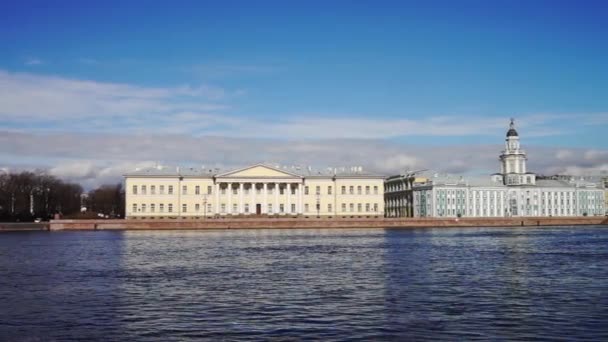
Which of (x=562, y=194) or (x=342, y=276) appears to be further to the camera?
(x=562, y=194)

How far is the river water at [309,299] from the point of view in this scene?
14.4 m

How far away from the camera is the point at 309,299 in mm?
18609

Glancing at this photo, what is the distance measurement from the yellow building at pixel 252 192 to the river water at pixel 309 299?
226ft

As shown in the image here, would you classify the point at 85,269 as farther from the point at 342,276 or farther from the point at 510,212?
the point at 510,212

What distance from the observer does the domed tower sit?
384 ft

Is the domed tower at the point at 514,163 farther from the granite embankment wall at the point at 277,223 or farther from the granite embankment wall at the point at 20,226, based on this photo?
the granite embankment wall at the point at 20,226

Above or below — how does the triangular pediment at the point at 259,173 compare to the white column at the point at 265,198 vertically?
above

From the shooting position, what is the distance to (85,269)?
28.5 meters

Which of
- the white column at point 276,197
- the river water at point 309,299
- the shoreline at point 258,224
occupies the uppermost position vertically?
the white column at point 276,197


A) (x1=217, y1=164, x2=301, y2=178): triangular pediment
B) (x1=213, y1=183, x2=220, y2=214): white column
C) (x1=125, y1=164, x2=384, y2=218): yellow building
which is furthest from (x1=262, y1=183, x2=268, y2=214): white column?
(x1=213, y1=183, x2=220, y2=214): white column

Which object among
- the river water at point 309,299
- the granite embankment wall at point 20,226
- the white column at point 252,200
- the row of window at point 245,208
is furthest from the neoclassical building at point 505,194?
the river water at point 309,299

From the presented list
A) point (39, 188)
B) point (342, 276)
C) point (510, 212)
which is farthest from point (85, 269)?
point (510, 212)

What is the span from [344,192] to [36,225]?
39.4 metres

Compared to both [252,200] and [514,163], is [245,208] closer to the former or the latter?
[252,200]
